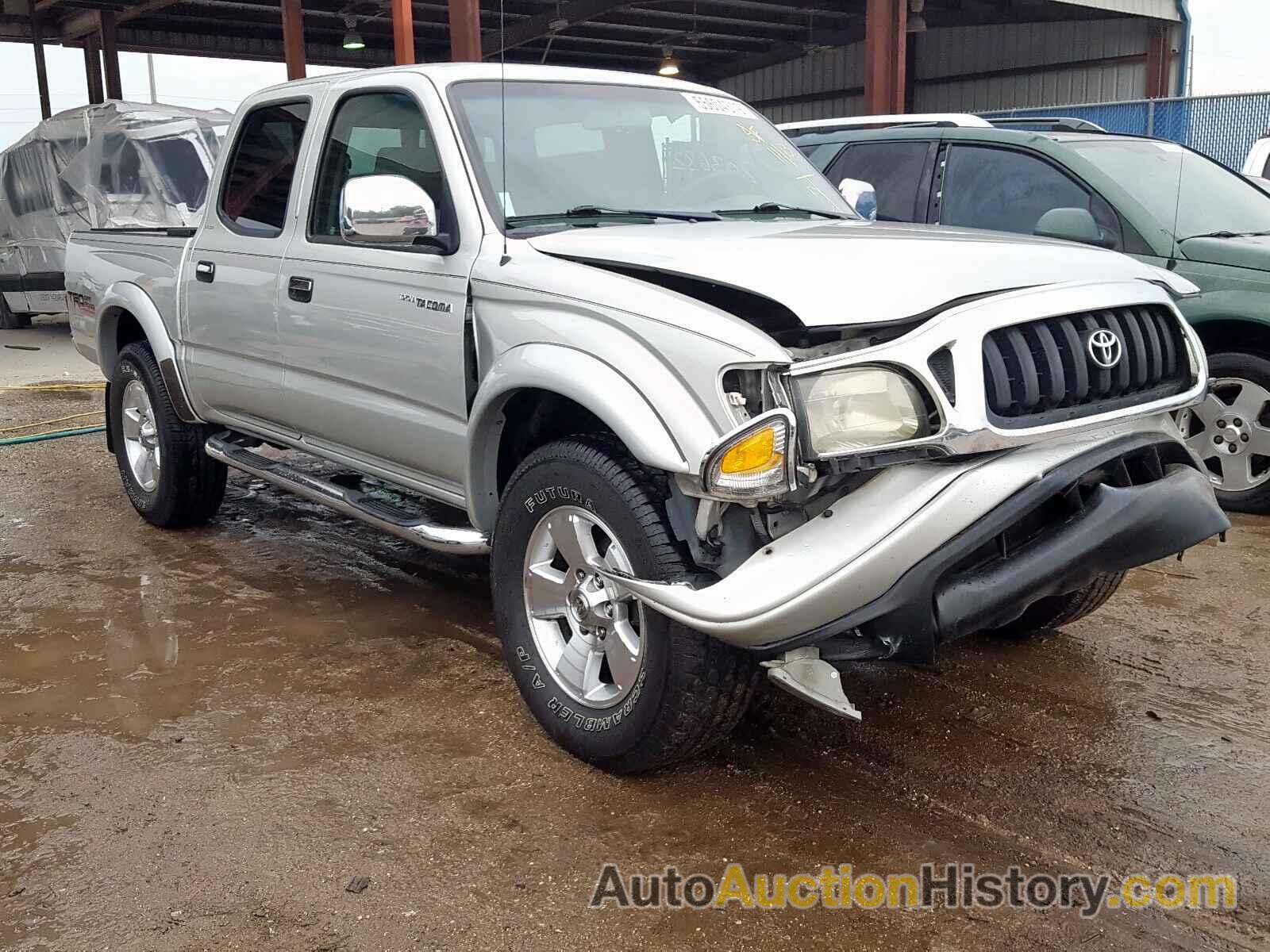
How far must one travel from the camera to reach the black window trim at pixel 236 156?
448cm

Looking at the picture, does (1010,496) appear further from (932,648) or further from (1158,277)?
(1158,277)

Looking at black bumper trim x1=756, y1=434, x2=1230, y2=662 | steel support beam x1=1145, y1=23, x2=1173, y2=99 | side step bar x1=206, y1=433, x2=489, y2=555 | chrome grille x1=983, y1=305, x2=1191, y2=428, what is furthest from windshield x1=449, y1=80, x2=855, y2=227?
steel support beam x1=1145, y1=23, x2=1173, y2=99

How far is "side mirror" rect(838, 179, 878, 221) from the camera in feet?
15.0

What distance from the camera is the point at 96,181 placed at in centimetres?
1273

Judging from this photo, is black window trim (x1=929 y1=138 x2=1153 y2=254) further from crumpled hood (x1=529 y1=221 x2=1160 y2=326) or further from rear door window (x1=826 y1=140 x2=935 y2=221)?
crumpled hood (x1=529 y1=221 x2=1160 y2=326)

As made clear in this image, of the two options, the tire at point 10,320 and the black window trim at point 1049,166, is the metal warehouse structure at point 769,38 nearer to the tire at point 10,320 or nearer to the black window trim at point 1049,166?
the tire at point 10,320

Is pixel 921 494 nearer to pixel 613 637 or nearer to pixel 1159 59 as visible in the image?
pixel 613 637

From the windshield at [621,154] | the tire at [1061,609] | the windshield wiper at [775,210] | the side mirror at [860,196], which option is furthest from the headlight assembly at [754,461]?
the side mirror at [860,196]

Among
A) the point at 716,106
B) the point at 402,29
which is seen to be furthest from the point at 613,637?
the point at 402,29

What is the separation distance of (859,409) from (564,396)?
0.90 meters

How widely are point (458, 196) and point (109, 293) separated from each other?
286 centimetres

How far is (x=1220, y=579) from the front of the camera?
492 cm

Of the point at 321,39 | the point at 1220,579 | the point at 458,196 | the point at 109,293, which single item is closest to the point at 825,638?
the point at 458,196

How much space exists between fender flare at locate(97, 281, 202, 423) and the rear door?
0.43 ft
